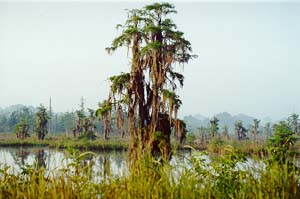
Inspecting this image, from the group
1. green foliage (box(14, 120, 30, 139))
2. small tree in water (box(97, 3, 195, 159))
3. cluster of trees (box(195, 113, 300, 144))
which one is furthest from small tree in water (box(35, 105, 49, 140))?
small tree in water (box(97, 3, 195, 159))

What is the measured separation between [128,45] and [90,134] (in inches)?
978

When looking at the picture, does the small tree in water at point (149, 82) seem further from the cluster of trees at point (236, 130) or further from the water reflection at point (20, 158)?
the cluster of trees at point (236, 130)

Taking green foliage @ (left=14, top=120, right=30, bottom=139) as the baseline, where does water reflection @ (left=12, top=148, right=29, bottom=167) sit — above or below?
below

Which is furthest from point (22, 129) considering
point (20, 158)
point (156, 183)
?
point (156, 183)

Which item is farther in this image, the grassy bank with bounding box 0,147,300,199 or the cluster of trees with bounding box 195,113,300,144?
the cluster of trees with bounding box 195,113,300,144

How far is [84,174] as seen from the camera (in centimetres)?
445

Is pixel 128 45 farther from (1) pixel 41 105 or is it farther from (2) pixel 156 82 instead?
(1) pixel 41 105

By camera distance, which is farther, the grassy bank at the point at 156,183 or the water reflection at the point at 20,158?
the water reflection at the point at 20,158

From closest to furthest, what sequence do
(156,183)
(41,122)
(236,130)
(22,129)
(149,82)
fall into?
(156,183)
(149,82)
(41,122)
(22,129)
(236,130)

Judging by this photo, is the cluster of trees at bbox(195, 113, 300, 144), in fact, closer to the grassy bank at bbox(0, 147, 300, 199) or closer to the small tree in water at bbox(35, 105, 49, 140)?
the small tree in water at bbox(35, 105, 49, 140)

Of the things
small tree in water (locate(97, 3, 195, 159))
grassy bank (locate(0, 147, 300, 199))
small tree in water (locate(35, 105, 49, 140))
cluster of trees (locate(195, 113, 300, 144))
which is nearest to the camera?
grassy bank (locate(0, 147, 300, 199))

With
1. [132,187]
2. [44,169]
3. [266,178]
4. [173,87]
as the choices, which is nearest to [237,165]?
[266,178]

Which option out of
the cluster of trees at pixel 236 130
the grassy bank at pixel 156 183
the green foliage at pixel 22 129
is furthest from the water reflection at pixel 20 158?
the cluster of trees at pixel 236 130

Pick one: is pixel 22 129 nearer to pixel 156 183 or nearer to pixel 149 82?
pixel 149 82
